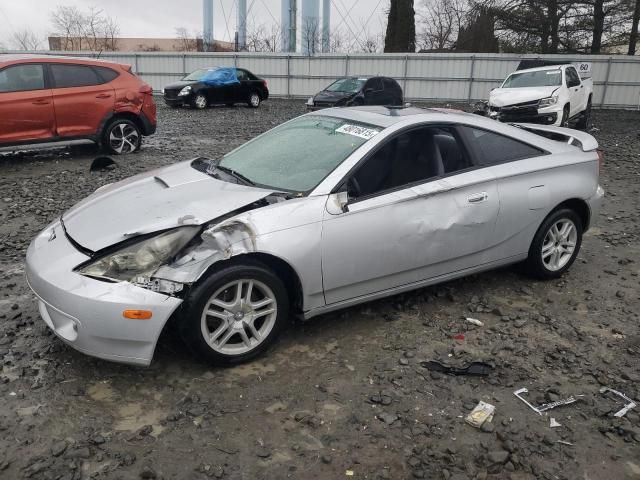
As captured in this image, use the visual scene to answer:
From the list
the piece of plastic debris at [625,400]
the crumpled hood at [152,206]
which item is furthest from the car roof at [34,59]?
the piece of plastic debris at [625,400]

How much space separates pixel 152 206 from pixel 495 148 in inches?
101

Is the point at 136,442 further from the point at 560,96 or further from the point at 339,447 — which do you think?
the point at 560,96

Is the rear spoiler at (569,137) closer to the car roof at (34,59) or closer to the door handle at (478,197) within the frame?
the door handle at (478,197)

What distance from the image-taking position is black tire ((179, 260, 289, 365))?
121 inches

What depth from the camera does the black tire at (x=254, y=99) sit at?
20688 millimetres

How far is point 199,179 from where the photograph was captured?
391 centimetres

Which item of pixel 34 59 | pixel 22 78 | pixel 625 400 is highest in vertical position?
pixel 34 59

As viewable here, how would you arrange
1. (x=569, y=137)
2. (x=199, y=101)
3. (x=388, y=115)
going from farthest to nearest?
(x=199, y=101)
(x=569, y=137)
(x=388, y=115)

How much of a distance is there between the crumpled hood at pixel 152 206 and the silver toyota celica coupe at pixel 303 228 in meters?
0.01

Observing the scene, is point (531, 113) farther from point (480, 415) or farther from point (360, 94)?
point (480, 415)

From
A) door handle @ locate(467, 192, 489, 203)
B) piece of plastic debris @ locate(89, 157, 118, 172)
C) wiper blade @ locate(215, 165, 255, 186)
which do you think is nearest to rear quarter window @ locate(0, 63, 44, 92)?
piece of plastic debris @ locate(89, 157, 118, 172)

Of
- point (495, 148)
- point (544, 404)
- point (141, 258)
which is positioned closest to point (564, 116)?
point (495, 148)

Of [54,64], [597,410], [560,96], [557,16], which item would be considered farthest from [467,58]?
[597,410]

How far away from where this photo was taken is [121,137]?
9.62 m
